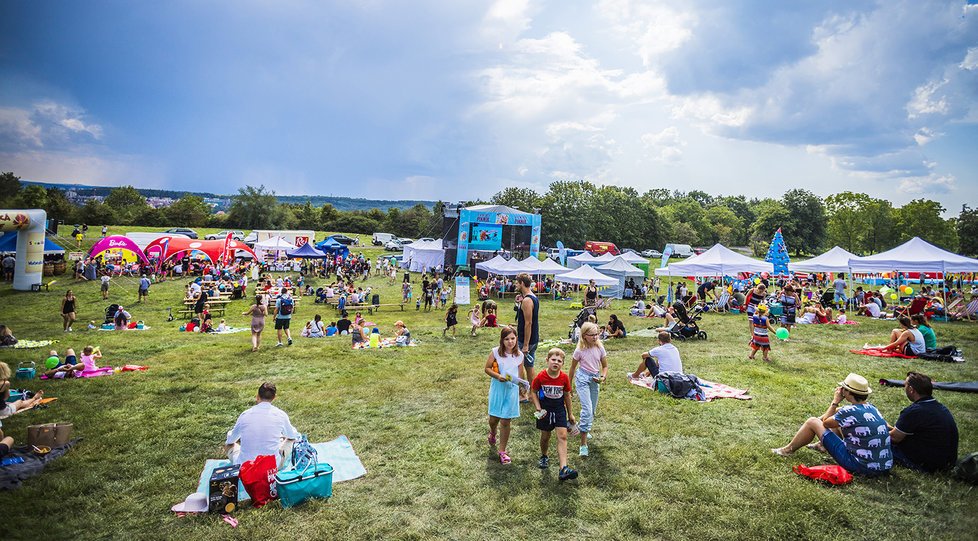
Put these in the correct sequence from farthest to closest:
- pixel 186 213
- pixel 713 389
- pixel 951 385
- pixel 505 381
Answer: pixel 186 213 → pixel 713 389 → pixel 951 385 → pixel 505 381

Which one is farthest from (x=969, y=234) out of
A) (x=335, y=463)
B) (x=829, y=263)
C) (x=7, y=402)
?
(x=7, y=402)

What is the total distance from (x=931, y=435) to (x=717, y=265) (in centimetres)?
1721

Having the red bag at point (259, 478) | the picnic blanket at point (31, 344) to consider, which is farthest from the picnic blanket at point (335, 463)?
the picnic blanket at point (31, 344)

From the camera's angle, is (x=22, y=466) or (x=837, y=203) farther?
(x=837, y=203)

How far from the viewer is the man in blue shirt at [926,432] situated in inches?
181

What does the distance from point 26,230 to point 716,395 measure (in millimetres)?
13595

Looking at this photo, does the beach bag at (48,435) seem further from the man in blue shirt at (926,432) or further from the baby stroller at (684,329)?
the baby stroller at (684,329)

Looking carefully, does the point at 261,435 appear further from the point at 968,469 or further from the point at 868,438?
the point at 968,469

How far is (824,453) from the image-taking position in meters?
5.30

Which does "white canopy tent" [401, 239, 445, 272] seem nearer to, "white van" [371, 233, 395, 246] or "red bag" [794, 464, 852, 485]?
"white van" [371, 233, 395, 246]

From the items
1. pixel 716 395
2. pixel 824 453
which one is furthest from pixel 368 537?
pixel 716 395

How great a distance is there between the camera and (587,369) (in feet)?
18.3

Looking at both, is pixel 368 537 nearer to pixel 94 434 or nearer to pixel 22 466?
pixel 22 466

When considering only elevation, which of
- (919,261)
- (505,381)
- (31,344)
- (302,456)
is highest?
(919,261)
